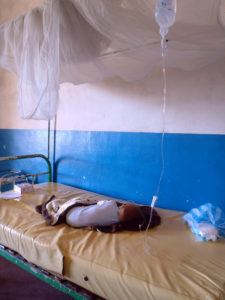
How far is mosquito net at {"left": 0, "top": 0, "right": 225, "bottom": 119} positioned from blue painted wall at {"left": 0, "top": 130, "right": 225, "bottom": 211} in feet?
2.06

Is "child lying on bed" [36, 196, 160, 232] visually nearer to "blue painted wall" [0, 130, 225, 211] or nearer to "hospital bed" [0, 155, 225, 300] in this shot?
"hospital bed" [0, 155, 225, 300]

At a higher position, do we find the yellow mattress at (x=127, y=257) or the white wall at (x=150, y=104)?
the white wall at (x=150, y=104)

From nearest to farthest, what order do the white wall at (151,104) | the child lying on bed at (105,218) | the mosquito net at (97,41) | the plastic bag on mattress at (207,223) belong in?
the mosquito net at (97,41), the plastic bag on mattress at (207,223), the child lying on bed at (105,218), the white wall at (151,104)

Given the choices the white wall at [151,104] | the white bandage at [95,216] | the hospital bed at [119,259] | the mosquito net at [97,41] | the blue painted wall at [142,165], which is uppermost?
the mosquito net at [97,41]

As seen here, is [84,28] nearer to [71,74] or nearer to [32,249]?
[71,74]

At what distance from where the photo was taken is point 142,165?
2.01 m

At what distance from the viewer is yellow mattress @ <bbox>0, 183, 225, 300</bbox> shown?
0.89m

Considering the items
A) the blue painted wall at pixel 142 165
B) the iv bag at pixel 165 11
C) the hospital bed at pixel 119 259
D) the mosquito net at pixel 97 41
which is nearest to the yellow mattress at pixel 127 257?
the hospital bed at pixel 119 259

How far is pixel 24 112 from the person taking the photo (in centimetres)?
139

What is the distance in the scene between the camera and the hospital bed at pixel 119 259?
890 mm

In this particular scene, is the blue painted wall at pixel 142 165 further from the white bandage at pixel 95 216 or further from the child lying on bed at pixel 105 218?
the white bandage at pixel 95 216

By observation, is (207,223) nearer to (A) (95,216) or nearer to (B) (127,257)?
(B) (127,257)

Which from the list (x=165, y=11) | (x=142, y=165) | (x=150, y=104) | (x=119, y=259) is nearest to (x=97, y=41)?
(x=165, y=11)

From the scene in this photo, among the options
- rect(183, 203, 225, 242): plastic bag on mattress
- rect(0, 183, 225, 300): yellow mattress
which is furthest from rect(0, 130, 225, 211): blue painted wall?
rect(0, 183, 225, 300): yellow mattress
